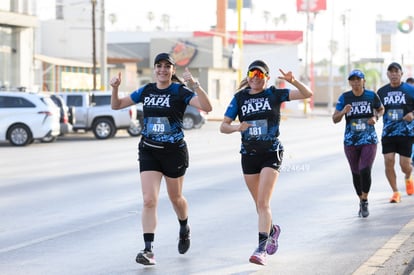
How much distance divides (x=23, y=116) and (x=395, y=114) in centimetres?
1844

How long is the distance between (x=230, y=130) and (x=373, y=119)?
3.60 metres

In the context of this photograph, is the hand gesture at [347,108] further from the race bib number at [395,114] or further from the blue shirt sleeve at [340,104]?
the race bib number at [395,114]

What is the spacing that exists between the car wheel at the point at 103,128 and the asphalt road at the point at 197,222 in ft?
44.4

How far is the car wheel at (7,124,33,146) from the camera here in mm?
29891

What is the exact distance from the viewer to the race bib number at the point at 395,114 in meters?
13.4

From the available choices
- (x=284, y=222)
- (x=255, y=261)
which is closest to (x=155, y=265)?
(x=255, y=261)

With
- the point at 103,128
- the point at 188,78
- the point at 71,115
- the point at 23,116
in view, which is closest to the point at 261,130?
the point at 188,78

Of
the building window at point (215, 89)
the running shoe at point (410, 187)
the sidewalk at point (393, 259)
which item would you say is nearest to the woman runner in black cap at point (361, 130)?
the sidewalk at point (393, 259)

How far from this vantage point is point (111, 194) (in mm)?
14953

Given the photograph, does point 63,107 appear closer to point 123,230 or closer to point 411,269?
point 123,230

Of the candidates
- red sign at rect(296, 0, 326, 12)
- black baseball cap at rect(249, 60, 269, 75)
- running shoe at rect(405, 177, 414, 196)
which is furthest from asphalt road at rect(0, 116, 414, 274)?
red sign at rect(296, 0, 326, 12)

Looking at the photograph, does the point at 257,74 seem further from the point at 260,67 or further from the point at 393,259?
the point at 393,259

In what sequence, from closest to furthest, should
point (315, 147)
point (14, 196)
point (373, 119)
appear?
point (373, 119)
point (14, 196)
point (315, 147)

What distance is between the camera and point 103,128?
35188mm
